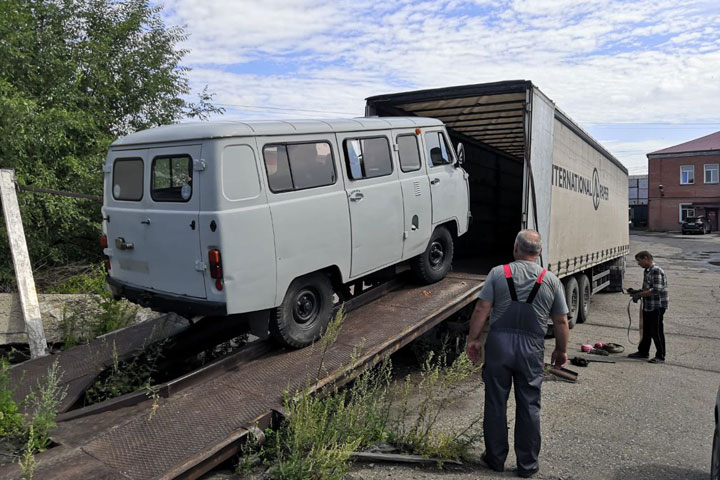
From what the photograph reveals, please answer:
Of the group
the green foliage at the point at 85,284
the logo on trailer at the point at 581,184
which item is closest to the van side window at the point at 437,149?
the logo on trailer at the point at 581,184

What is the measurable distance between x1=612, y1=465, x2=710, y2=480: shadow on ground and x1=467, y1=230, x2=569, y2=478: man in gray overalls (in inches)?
30.9

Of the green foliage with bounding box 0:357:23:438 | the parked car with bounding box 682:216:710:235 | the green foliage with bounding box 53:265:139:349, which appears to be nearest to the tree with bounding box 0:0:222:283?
the green foliage with bounding box 53:265:139:349

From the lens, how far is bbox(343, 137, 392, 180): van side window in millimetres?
5672

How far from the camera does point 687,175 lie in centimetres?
4434

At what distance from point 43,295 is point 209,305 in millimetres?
4575

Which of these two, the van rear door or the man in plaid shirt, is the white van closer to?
the van rear door

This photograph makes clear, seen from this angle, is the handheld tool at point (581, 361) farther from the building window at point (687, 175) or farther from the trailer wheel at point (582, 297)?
the building window at point (687, 175)

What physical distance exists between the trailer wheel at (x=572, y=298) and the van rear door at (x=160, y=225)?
733cm

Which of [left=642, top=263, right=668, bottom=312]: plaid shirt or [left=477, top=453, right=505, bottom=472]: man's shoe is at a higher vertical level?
[left=642, top=263, right=668, bottom=312]: plaid shirt

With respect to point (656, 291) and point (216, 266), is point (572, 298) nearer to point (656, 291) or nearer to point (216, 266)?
point (656, 291)

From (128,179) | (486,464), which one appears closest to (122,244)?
(128,179)

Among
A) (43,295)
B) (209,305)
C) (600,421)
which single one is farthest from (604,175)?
(43,295)

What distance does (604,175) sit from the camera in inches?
488

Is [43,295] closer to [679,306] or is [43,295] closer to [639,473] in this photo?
[639,473]
